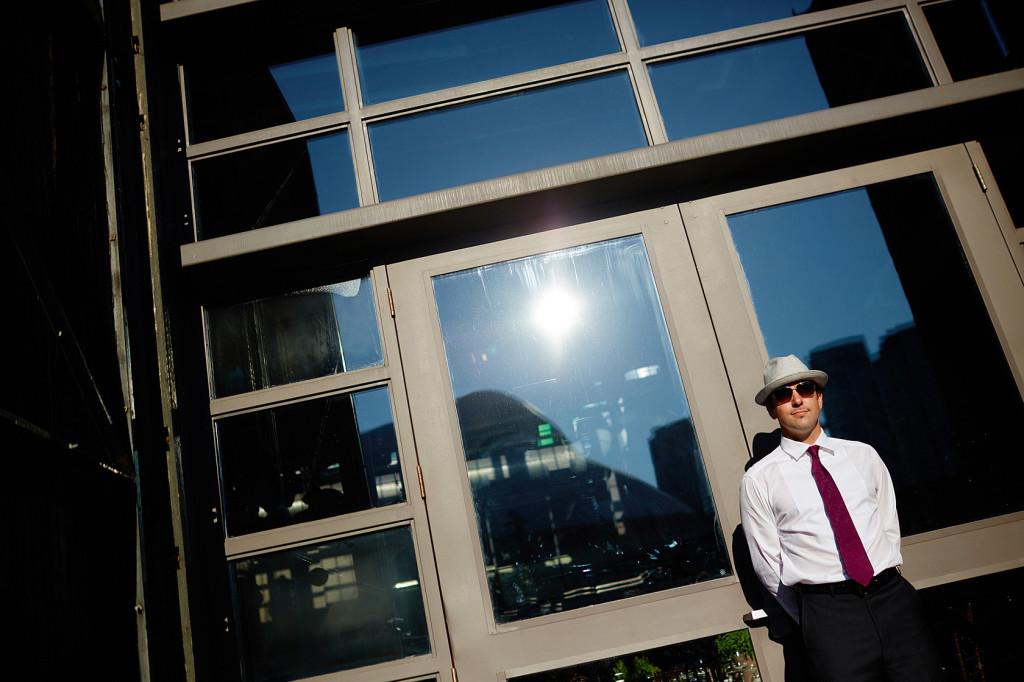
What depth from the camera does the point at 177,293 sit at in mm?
3068

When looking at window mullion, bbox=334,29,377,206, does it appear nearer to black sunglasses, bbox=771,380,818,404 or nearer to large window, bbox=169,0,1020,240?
large window, bbox=169,0,1020,240

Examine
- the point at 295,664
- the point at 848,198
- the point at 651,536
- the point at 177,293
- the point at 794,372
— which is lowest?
the point at 295,664

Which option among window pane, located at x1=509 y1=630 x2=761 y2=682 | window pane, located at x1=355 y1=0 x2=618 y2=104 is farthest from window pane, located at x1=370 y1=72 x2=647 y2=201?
window pane, located at x1=509 y1=630 x2=761 y2=682

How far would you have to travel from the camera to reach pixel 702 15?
335 cm

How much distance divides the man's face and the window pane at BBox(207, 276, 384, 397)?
5.92 ft

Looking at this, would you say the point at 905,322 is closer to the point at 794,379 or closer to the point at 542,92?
the point at 794,379

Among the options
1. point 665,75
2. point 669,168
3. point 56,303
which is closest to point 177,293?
point 56,303

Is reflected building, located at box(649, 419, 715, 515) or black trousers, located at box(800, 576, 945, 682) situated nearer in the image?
black trousers, located at box(800, 576, 945, 682)

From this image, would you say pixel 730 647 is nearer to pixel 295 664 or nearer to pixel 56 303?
pixel 295 664

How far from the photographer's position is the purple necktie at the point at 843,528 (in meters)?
2.27

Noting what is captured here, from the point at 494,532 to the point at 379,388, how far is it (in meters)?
0.85

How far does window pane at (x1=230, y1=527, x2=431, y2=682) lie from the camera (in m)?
2.70

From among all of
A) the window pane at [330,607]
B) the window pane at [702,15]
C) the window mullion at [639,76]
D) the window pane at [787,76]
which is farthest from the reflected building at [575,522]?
the window pane at [702,15]

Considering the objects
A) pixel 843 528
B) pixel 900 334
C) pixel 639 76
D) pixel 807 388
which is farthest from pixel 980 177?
pixel 843 528
